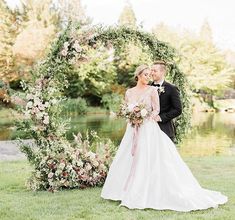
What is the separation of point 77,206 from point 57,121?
2074mm

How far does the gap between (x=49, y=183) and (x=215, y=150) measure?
951 cm

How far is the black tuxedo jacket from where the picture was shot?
735 cm

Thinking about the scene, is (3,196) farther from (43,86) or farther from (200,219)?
(200,219)

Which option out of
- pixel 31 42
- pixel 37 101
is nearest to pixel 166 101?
pixel 37 101

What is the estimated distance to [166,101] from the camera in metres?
7.46

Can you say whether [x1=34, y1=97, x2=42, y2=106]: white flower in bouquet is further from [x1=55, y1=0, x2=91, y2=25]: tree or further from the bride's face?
[x1=55, y1=0, x2=91, y2=25]: tree

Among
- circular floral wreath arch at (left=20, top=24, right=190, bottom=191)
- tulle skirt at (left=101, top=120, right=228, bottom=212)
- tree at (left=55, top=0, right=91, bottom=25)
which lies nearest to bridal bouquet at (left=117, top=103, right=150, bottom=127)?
tulle skirt at (left=101, top=120, right=228, bottom=212)

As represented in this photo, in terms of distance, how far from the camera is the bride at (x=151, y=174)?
6570 millimetres

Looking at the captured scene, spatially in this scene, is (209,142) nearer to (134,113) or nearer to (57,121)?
(57,121)

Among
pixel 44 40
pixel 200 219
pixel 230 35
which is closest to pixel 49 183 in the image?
pixel 200 219

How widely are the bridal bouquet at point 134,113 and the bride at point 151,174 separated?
0.25 ft

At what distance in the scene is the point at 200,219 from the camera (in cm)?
589

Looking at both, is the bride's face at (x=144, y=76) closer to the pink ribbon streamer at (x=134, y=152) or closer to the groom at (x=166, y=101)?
the groom at (x=166, y=101)

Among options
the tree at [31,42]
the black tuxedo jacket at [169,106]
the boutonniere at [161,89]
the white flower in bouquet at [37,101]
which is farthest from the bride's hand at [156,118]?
the tree at [31,42]
